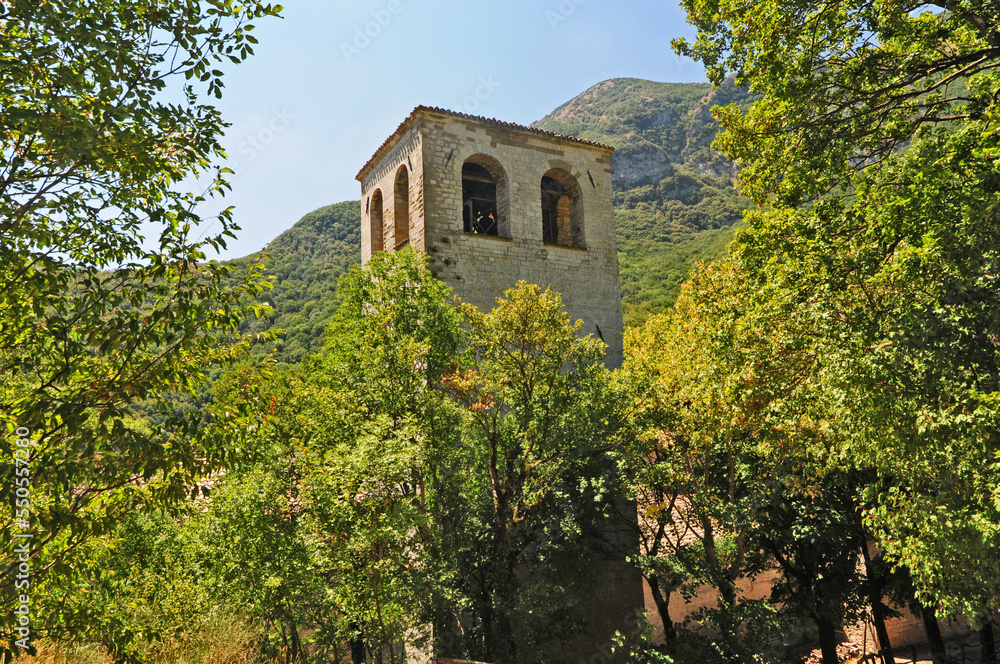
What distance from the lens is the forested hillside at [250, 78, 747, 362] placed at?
38.6 metres

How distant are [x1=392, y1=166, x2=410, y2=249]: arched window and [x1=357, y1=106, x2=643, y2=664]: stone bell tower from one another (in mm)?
27

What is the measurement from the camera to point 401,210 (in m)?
14.9

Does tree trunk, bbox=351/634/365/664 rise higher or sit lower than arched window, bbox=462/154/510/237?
lower

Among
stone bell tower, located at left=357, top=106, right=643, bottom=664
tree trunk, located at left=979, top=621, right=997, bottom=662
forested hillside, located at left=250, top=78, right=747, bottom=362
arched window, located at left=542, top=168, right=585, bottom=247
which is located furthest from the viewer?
forested hillside, located at left=250, top=78, right=747, bottom=362

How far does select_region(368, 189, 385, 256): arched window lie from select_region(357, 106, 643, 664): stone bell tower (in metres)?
0.04

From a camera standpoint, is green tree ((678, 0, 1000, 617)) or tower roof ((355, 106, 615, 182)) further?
tower roof ((355, 106, 615, 182))

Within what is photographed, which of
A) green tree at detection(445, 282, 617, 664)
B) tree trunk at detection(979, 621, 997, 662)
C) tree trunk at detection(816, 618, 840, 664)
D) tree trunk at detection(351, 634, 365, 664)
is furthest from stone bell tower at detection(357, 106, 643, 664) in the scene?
tree trunk at detection(979, 621, 997, 662)

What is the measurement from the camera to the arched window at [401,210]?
1456 cm

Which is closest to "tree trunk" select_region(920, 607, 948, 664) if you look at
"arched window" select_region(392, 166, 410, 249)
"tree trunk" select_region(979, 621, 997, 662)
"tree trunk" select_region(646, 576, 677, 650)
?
"tree trunk" select_region(979, 621, 997, 662)
